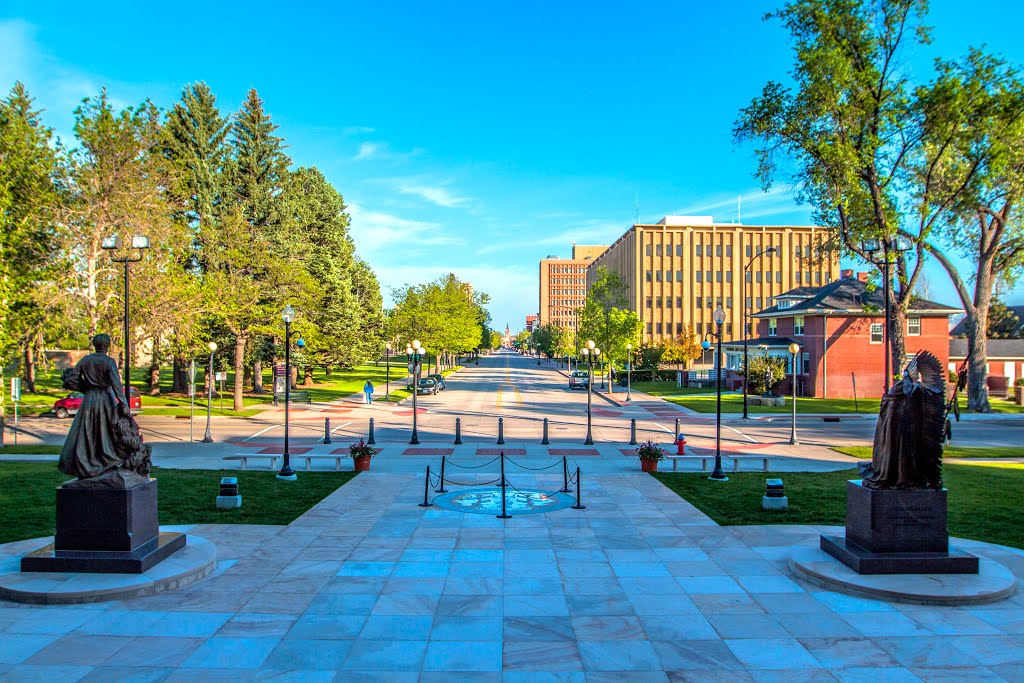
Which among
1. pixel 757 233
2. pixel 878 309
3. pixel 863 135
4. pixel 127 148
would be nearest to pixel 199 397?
pixel 127 148

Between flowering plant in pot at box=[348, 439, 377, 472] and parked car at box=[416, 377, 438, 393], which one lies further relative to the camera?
parked car at box=[416, 377, 438, 393]

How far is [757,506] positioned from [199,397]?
4019 centimetres

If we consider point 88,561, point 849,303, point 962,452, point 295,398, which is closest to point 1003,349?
point 849,303

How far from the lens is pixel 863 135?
1339 inches

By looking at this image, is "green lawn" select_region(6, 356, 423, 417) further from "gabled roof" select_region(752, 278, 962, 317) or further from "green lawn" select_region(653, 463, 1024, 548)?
"gabled roof" select_region(752, 278, 962, 317)

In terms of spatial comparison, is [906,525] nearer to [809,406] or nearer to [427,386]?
[809,406]

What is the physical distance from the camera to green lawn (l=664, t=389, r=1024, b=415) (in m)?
39.9

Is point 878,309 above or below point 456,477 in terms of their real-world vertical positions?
above

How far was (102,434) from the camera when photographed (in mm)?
9852

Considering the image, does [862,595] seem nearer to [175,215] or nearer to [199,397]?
[175,215]

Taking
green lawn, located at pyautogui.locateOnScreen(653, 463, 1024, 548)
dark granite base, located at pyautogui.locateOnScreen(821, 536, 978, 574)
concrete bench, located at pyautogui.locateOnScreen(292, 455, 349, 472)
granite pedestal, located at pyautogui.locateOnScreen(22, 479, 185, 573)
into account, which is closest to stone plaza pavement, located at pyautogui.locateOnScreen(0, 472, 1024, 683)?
→ dark granite base, located at pyautogui.locateOnScreen(821, 536, 978, 574)

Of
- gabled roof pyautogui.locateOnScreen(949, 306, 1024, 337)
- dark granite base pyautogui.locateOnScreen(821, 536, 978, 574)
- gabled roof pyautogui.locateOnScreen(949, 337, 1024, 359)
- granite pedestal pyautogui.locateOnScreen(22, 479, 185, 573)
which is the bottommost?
dark granite base pyautogui.locateOnScreen(821, 536, 978, 574)

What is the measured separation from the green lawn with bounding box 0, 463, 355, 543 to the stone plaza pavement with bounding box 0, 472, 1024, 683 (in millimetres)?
1539

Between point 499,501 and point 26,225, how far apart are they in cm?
2172
